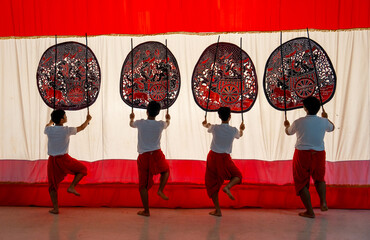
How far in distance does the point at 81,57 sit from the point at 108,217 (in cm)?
197

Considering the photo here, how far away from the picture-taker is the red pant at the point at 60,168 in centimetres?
413

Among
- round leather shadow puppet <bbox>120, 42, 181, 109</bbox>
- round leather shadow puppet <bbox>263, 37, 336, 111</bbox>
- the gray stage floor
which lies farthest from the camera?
round leather shadow puppet <bbox>120, 42, 181, 109</bbox>

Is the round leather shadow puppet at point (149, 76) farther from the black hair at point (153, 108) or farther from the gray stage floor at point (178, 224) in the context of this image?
the gray stage floor at point (178, 224)

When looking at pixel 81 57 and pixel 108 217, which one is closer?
pixel 108 217

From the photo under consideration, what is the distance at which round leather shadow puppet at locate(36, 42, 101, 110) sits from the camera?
14.9ft

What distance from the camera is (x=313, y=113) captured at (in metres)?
3.96

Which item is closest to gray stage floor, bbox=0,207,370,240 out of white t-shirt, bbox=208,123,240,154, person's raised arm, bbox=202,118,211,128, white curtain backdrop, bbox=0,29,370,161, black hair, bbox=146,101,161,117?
white curtain backdrop, bbox=0,29,370,161

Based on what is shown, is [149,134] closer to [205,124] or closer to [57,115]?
[205,124]

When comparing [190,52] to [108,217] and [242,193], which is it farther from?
[108,217]

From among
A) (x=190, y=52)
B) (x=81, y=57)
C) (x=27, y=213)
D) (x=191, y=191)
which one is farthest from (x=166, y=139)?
(x=27, y=213)

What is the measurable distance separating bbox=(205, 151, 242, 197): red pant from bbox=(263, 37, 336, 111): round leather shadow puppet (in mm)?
951

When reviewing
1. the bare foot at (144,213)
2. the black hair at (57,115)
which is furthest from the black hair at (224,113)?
the black hair at (57,115)

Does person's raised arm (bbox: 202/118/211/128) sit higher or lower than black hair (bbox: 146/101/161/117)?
lower

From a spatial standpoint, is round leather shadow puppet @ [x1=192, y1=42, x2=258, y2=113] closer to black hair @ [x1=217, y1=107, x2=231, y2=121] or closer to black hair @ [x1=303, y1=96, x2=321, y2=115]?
black hair @ [x1=217, y1=107, x2=231, y2=121]
